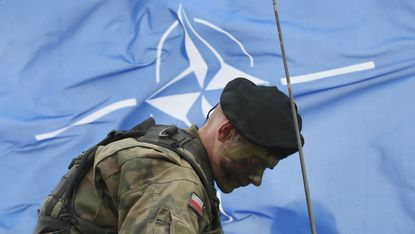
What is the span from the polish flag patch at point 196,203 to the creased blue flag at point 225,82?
1967mm

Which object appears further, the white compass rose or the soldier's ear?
the white compass rose

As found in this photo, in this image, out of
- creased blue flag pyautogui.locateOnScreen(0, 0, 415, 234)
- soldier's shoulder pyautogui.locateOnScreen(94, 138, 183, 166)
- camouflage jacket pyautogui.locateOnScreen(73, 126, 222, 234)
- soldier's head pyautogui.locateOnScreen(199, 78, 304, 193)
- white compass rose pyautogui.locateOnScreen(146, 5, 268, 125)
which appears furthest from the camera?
white compass rose pyautogui.locateOnScreen(146, 5, 268, 125)

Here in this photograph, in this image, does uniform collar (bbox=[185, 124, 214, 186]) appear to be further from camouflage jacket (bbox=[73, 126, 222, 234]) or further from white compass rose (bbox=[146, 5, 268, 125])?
white compass rose (bbox=[146, 5, 268, 125])

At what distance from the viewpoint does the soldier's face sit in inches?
88.6

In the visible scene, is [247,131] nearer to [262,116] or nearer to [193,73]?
[262,116]

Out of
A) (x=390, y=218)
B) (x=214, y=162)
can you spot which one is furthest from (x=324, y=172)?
(x=214, y=162)

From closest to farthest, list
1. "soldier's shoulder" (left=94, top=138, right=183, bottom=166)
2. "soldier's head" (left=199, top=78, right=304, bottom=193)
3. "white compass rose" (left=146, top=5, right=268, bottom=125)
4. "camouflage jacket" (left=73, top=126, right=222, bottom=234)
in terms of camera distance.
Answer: "camouflage jacket" (left=73, top=126, right=222, bottom=234)
"soldier's shoulder" (left=94, top=138, right=183, bottom=166)
"soldier's head" (left=199, top=78, right=304, bottom=193)
"white compass rose" (left=146, top=5, right=268, bottom=125)

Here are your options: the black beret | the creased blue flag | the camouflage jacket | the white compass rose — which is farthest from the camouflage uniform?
the white compass rose

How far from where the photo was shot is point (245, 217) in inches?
159

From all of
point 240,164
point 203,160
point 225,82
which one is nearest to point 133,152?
point 203,160

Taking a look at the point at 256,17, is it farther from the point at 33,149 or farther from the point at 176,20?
the point at 33,149

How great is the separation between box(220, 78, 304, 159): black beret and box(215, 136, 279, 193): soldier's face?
0.04 meters

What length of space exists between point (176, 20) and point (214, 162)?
8.16 ft

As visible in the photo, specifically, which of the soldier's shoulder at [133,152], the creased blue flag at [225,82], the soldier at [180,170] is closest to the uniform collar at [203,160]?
the soldier at [180,170]
